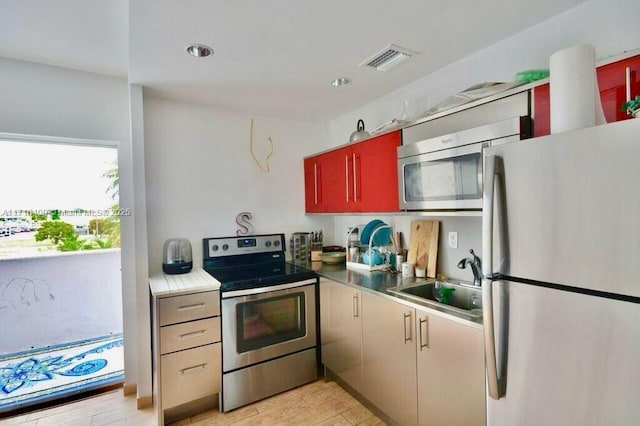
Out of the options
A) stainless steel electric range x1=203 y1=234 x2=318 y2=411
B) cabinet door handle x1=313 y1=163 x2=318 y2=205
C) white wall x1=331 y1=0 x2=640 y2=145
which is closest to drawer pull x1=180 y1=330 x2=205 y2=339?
stainless steel electric range x1=203 y1=234 x2=318 y2=411

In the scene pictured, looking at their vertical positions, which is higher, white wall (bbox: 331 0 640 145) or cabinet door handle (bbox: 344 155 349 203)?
white wall (bbox: 331 0 640 145)

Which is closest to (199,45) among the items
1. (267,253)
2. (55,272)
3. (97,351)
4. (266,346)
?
(267,253)

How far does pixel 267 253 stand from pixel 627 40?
2741mm

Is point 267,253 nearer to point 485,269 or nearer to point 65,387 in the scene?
point 65,387

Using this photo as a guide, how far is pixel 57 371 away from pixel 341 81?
338 centimetres

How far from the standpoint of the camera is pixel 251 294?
2293mm

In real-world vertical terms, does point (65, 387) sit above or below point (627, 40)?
below

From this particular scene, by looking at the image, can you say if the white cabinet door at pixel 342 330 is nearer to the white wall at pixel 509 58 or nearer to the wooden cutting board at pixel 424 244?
the wooden cutting board at pixel 424 244

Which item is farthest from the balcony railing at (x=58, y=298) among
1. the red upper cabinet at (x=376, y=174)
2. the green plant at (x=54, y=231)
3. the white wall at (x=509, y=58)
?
the white wall at (x=509, y=58)

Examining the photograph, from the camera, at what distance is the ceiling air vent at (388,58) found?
1.90 meters

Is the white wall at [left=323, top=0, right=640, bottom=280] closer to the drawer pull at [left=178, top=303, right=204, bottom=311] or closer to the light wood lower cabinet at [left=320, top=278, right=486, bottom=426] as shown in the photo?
the light wood lower cabinet at [left=320, top=278, right=486, bottom=426]

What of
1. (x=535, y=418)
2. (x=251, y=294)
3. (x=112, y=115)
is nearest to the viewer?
(x=535, y=418)

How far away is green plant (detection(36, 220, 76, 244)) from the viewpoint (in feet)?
8.33

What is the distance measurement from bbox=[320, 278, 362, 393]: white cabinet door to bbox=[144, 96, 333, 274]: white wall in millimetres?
1013
